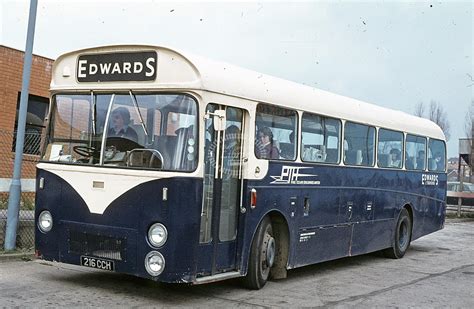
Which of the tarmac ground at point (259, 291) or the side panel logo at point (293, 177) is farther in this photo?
the side panel logo at point (293, 177)

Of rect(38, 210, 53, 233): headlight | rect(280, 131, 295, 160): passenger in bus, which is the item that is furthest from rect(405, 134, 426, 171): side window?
rect(38, 210, 53, 233): headlight

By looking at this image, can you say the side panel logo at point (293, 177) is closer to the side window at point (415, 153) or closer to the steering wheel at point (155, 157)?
the steering wheel at point (155, 157)

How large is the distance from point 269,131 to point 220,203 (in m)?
1.44

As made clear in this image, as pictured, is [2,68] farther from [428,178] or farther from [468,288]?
[468,288]

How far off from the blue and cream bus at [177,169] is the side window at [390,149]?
259cm

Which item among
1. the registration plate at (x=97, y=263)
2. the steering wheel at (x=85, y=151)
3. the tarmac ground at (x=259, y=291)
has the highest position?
the steering wheel at (x=85, y=151)

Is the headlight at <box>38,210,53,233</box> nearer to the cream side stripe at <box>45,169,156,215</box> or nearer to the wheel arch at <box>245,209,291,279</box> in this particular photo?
the cream side stripe at <box>45,169,156,215</box>

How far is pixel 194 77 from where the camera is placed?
7219mm

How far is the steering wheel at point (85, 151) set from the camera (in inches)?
299

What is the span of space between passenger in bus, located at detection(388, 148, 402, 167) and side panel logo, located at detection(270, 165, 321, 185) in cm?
335

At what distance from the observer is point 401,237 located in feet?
43.7

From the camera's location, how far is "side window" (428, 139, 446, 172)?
14398 mm

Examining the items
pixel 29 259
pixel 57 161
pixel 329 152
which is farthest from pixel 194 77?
pixel 29 259

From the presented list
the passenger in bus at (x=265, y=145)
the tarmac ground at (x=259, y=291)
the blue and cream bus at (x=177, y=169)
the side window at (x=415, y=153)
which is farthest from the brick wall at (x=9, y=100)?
the passenger in bus at (x=265, y=145)
